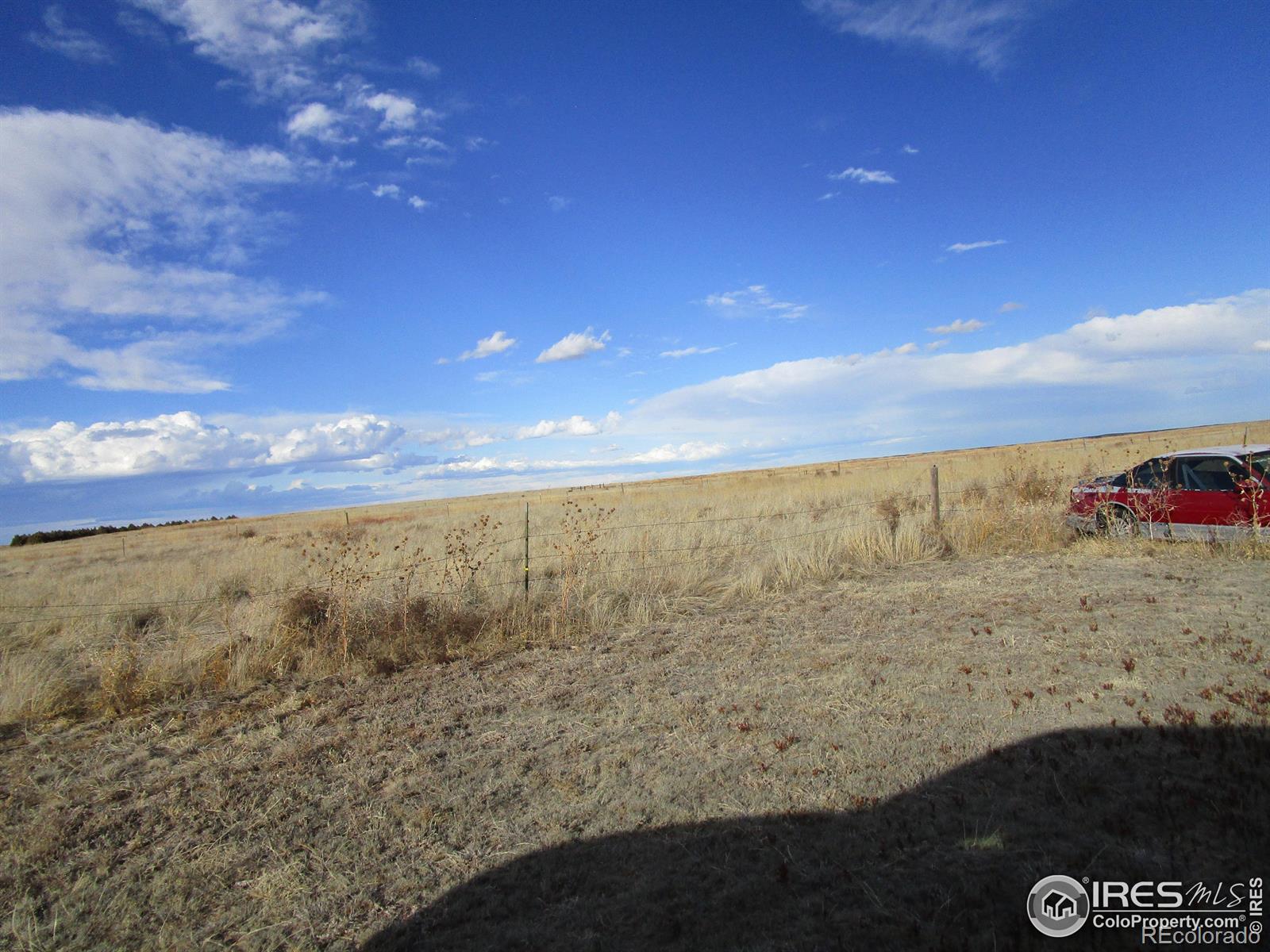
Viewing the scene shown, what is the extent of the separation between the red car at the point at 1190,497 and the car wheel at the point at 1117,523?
0.03 ft

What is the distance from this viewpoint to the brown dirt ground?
9.64ft

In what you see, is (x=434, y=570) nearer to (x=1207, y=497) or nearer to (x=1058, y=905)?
(x=1058, y=905)

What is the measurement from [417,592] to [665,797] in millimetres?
5626

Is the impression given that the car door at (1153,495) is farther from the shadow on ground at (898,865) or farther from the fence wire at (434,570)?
the shadow on ground at (898,865)

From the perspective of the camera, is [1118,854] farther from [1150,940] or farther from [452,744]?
[452,744]

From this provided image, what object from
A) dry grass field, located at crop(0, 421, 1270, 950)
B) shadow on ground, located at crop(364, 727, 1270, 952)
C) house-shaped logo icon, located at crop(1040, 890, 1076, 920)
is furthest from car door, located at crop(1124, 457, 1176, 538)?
house-shaped logo icon, located at crop(1040, 890, 1076, 920)

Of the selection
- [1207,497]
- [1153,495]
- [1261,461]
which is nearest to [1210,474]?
[1207,497]

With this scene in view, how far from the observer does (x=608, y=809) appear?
3.84 meters

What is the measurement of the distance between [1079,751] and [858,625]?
3419 millimetres

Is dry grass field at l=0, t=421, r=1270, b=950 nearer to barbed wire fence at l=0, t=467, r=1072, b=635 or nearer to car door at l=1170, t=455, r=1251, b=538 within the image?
barbed wire fence at l=0, t=467, r=1072, b=635

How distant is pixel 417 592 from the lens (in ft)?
28.4

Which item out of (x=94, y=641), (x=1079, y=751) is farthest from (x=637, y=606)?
(x=94, y=641)

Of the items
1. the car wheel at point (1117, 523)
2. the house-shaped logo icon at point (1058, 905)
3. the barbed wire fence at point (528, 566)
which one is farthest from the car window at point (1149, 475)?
the house-shaped logo icon at point (1058, 905)

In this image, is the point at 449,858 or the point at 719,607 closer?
the point at 449,858
